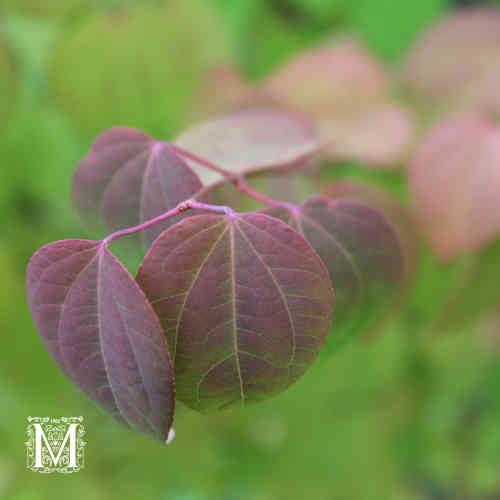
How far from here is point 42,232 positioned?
79 cm

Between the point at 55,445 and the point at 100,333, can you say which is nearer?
the point at 100,333

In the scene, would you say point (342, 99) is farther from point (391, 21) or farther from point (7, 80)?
point (391, 21)

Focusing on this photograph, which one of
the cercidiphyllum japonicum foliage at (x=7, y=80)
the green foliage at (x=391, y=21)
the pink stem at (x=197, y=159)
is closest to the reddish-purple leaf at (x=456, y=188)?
the pink stem at (x=197, y=159)

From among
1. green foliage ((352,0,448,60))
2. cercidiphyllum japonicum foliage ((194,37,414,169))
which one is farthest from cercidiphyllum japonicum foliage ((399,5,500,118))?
green foliage ((352,0,448,60))

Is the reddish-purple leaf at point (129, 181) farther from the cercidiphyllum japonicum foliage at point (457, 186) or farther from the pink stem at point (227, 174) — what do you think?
the cercidiphyllum japonicum foliage at point (457, 186)

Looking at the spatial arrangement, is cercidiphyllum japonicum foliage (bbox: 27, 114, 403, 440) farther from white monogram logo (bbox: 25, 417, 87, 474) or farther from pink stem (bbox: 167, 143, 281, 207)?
white monogram logo (bbox: 25, 417, 87, 474)

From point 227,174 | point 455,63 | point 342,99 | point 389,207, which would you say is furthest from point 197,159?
point 455,63

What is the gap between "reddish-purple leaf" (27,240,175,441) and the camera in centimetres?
26

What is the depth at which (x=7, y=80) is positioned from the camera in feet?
2.08

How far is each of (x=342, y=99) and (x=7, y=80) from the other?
376 millimetres

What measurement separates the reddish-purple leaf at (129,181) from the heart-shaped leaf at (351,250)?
61 mm

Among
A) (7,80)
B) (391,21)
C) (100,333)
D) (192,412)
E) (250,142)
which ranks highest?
(391,21)

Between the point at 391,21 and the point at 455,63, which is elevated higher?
the point at 391,21

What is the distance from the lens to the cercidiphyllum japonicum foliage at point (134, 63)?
672 millimetres
